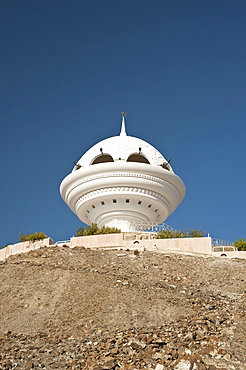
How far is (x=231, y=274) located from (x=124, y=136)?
61.1 feet

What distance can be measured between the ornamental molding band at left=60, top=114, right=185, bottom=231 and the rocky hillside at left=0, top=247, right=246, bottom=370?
8.80m

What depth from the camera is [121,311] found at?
1339cm

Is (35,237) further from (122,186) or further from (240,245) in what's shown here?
(240,245)

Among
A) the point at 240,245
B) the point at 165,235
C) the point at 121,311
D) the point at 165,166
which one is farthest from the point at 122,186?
the point at 121,311

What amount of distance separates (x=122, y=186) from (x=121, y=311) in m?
17.1

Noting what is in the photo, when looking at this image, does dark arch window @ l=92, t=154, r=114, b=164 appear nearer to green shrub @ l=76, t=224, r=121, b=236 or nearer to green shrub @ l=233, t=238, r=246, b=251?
green shrub @ l=76, t=224, r=121, b=236

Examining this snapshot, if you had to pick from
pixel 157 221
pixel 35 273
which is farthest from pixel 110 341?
pixel 157 221

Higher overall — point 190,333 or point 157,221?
point 157,221

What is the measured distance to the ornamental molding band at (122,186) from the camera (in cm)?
3005

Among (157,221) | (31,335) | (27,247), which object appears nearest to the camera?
(31,335)

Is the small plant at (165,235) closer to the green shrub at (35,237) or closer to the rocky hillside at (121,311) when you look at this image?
the rocky hillside at (121,311)

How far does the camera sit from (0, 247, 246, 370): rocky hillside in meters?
9.66

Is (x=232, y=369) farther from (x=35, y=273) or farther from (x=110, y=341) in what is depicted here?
(x=35, y=273)

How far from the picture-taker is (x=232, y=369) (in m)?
8.91
